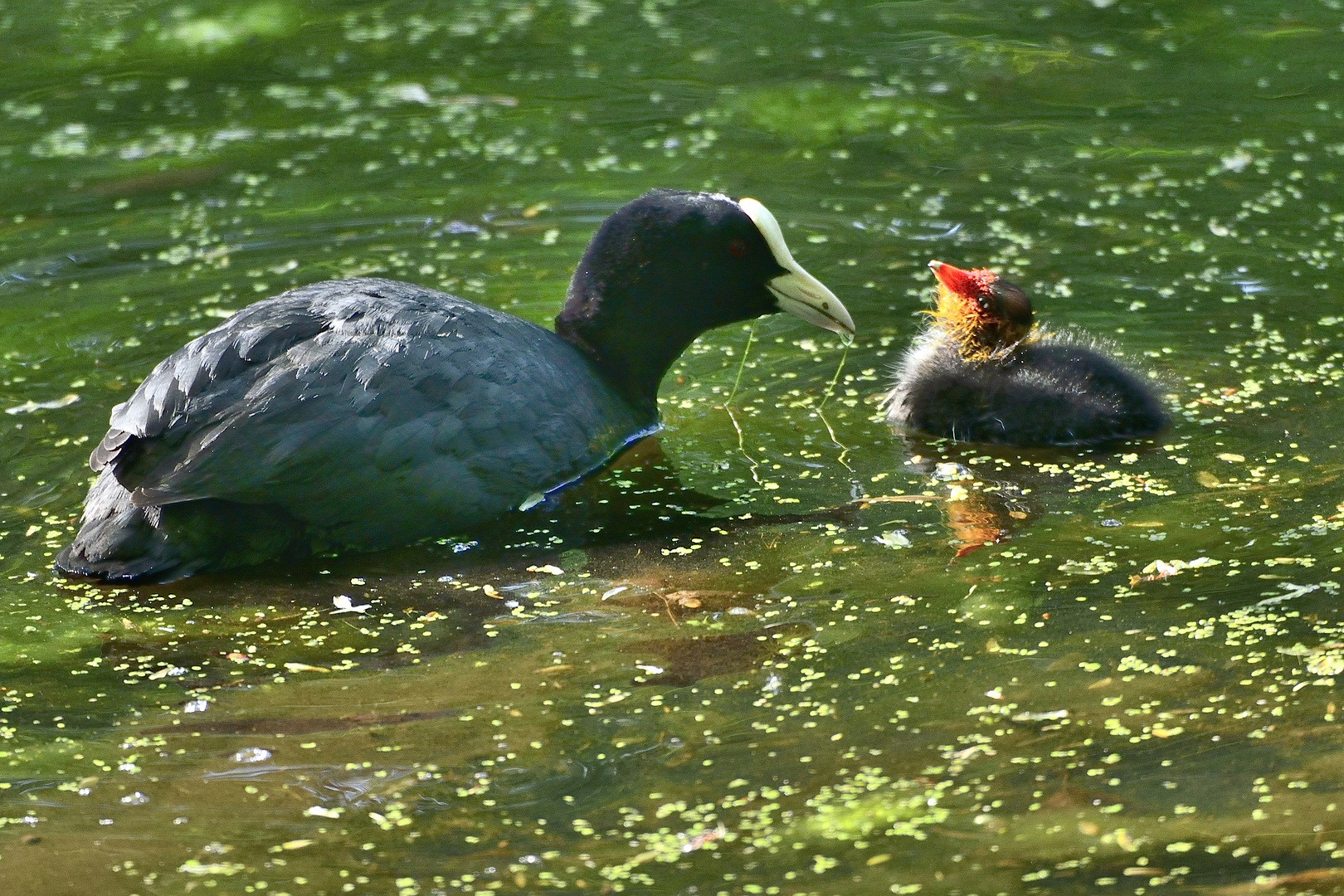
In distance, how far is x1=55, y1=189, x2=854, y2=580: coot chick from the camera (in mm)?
4391

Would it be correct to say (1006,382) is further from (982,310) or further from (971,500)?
(971,500)

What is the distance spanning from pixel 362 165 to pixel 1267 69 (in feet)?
14.7

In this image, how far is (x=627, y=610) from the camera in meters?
4.21

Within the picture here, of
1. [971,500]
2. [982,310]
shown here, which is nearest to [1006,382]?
[982,310]

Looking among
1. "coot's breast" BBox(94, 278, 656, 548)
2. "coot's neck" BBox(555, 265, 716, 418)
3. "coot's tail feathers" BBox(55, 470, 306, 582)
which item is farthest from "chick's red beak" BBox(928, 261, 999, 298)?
"coot's tail feathers" BBox(55, 470, 306, 582)

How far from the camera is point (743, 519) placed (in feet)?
15.9

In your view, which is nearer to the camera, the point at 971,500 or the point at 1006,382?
the point at 971,500

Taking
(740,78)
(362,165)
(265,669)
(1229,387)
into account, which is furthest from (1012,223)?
(265,669)

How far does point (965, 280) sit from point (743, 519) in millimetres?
1191

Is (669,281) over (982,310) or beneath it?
over

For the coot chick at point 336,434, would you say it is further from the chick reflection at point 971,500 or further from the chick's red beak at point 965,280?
the chick's red beak at point 965,280

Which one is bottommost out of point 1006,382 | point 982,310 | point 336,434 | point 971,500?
point 971,500

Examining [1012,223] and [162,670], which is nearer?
[162,670]

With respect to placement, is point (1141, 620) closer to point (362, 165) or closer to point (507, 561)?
point (507, 561)
